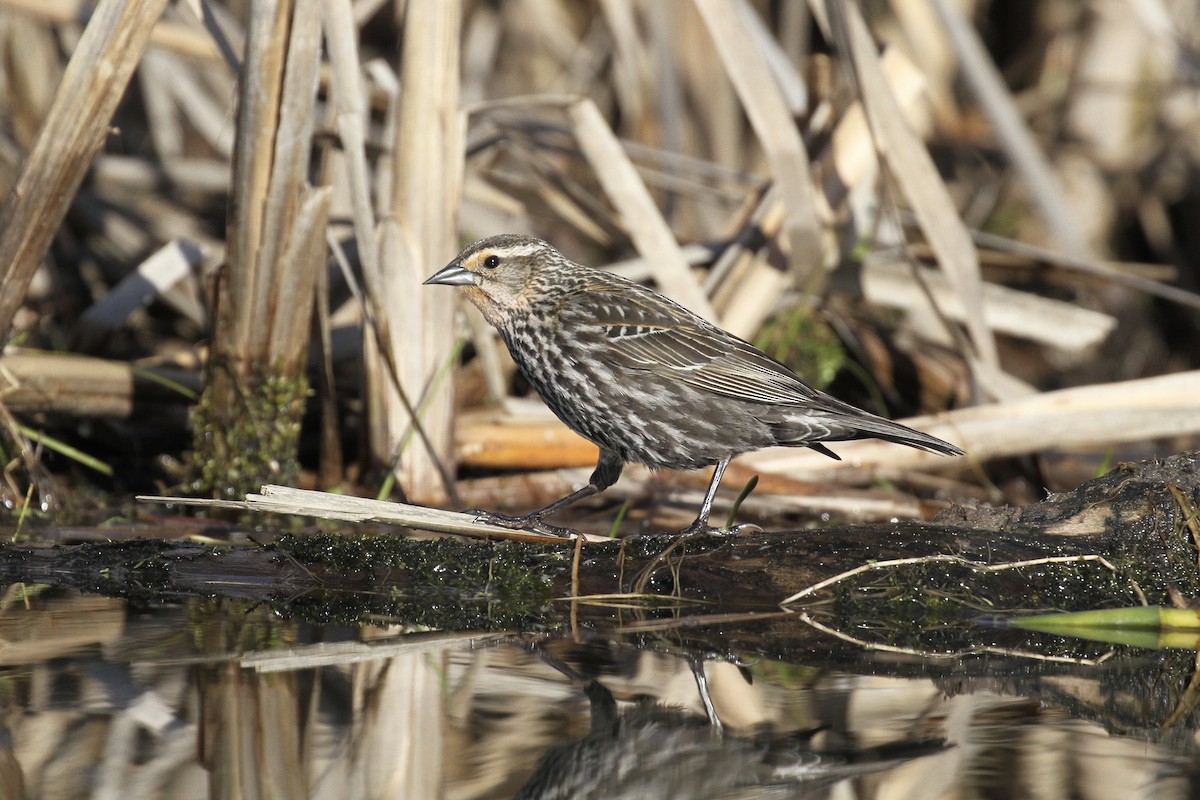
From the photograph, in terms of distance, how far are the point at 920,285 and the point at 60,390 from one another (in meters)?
4.26

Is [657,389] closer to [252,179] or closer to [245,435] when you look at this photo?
[252,179]

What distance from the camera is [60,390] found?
6.52 metres

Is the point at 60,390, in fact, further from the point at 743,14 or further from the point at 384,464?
the point at 743,14

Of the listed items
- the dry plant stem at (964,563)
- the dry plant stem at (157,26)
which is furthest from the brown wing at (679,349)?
the dry plant stem at (157,26)

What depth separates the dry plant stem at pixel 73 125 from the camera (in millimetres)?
5316

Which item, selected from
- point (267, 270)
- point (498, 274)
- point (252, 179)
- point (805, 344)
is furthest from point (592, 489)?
point (805, 344)

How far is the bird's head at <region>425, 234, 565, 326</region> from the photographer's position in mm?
5750

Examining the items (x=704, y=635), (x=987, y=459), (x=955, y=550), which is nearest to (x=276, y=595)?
(x=704, y=635)

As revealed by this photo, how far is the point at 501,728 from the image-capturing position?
337 centimetres

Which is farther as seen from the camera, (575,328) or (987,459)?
(987,459)

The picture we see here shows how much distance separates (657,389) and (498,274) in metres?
0.89

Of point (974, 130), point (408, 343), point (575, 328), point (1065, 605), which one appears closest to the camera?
Result: point (1065, 605)

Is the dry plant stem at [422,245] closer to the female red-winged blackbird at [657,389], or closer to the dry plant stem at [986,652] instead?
the female red-winged blackbird at [657,389]

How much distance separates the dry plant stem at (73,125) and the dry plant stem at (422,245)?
1.15 metres
